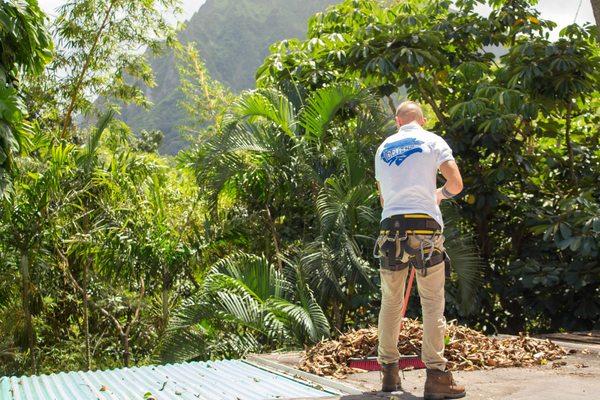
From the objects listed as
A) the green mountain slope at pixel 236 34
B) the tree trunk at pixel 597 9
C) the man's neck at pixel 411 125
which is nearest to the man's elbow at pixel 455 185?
→ the man's neck at pixel 411 125

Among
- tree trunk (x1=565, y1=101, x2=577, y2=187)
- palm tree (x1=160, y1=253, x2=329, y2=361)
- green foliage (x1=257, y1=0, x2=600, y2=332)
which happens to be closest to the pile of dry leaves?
palm tree (x1=160, y1=253, x2=329, y2=361)

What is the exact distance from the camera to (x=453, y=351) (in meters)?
5.02

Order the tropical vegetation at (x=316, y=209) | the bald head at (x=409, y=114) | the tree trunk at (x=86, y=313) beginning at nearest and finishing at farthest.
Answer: the bald head at (x=409, y=114), the tropical vegetation at (x=316, y=209), the tree trunk at (x=86, y=313)

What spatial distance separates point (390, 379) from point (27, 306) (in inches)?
240

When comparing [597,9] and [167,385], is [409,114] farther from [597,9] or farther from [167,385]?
[597,9]

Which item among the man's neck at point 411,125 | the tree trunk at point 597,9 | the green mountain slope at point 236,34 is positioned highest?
the green mountain slope at point 236,34

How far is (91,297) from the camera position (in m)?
10.3

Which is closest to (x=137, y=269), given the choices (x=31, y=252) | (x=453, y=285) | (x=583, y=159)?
(x=31, y=252)

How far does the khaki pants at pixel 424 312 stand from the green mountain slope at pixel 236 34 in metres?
86.4

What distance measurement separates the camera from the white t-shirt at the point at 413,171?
4.11 metres

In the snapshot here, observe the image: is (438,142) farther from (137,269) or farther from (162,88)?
(162,88)

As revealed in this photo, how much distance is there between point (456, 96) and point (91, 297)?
5536mm

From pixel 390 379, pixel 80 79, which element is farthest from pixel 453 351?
pixel 80 79

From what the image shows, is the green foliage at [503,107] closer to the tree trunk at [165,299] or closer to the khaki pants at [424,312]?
the tree trunk at [165,299]
